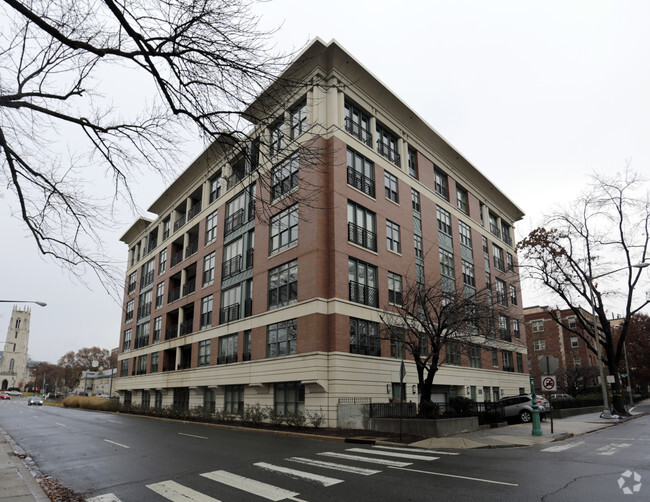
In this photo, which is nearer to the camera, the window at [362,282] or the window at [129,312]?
the window at [362,282]

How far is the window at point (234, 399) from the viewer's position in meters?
28.1

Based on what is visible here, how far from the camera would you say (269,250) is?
27141mm

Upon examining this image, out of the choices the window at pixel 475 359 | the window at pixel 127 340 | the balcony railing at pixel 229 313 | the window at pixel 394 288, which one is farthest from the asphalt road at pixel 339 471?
the window at pixel 127 340

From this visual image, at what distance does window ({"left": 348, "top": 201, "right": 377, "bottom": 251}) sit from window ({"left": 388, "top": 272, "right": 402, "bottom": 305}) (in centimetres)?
232

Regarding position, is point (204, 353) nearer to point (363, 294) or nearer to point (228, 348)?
point (228, 348)

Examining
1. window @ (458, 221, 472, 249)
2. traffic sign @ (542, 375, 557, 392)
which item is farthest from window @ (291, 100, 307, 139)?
window @ (458, 221, 472, 249)

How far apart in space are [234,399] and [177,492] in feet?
70.6

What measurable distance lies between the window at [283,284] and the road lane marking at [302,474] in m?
13.9

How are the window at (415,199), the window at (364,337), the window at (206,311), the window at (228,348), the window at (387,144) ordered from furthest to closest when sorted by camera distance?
1. the window at (206,311)
2. the window at (415,199)
3. the window at (387,144)
4. the window at (228,348)
5. the window at (364,337)

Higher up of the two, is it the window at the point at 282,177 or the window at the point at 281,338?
the window at the point at 282,177

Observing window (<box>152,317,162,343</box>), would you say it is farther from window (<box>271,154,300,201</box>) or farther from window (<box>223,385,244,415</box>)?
window (<box>271,154,300,201</box>)

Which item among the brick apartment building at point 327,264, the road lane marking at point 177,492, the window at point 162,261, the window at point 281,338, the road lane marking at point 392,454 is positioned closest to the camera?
the road lane marking at point 177,492

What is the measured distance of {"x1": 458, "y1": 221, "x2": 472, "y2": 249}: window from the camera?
122 feet

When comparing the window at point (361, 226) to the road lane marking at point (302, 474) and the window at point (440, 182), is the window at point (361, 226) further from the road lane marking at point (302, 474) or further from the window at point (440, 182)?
the road lane marking at point (302, 474)
